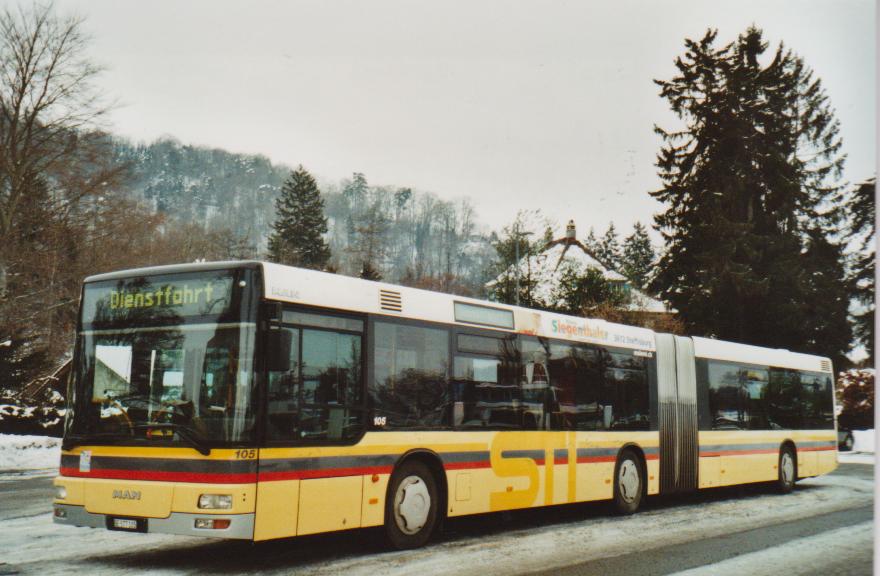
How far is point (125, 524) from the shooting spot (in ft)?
25.9

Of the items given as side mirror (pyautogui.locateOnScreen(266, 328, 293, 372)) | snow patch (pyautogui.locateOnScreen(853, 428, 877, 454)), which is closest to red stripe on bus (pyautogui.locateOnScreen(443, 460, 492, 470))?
side mirror (pyautogui.locateOnScreen(266, 328, 293, 372))

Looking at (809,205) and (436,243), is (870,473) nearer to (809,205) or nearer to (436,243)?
(809,205)

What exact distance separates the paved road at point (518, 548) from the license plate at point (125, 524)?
351 mm

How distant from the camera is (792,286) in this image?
29828mm

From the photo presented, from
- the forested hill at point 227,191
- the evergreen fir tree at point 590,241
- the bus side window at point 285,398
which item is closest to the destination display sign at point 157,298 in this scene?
the bus side window at point 285,398

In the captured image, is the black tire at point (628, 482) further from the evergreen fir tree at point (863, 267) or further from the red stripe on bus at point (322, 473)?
the red stripe on bus at point (322, 473)

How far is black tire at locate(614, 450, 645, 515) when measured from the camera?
43.4 ft

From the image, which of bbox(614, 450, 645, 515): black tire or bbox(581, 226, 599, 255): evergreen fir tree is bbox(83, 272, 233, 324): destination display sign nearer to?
bbox(614, 450, 645, 515): black tire

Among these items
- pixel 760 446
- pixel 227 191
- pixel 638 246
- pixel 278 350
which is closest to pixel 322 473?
pixel 278 350

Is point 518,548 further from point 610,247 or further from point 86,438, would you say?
point 610,247

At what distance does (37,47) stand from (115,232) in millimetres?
6051

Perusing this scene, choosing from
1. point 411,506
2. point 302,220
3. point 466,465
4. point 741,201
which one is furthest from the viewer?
point 302,220

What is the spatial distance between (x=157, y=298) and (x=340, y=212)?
64884 mm

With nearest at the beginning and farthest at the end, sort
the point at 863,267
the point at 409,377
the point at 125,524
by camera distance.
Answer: the point at 125,524 → the point at 409,377 → the point at 863,267
